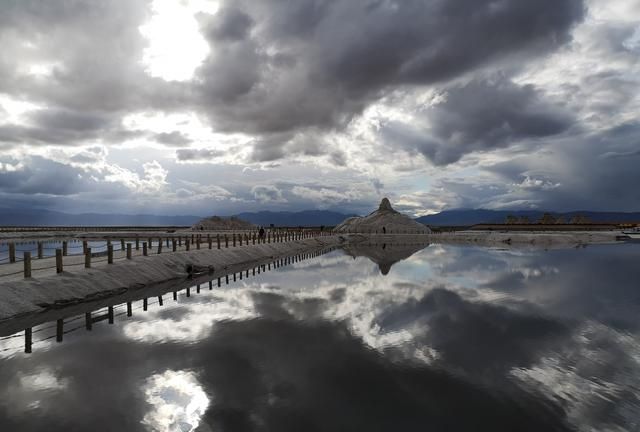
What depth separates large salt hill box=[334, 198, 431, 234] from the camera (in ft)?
451

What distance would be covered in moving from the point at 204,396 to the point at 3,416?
5294mm

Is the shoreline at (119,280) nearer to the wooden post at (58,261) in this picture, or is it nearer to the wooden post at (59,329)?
the wooden post at (58,261)

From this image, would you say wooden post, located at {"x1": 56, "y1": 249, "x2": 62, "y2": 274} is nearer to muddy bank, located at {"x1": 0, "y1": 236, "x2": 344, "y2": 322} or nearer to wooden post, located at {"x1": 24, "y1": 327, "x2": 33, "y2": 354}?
muddy bank, located at {"x1": 0, "y1": 236, "x2": 344, "y2": 322}

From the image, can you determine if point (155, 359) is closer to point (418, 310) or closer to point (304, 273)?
point (418, 310)

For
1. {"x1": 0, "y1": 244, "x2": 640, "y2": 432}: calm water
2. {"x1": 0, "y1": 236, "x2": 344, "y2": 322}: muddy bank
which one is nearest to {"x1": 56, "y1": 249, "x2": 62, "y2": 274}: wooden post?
{"x1": 0, "y1": 236, "x2": 344, "y2": 322}: muddy bank

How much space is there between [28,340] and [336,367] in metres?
13.8

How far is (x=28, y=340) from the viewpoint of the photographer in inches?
687

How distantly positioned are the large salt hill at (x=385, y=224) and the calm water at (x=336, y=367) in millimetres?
109945

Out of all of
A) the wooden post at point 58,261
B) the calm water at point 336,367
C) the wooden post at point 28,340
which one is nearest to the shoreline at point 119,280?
the wooden post at point 58,261

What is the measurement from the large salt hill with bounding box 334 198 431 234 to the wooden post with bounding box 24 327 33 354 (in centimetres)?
11942

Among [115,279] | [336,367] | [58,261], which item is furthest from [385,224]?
[336,367]

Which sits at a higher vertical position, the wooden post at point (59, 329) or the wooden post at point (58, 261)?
the wooden post at point (58, 261)

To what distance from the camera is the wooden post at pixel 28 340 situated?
643 inches

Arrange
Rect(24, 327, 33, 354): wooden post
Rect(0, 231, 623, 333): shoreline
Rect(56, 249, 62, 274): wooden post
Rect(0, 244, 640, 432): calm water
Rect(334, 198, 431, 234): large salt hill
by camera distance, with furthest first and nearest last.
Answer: Rect(334, 198, 431, 234): large salt hill < Rect(56, 249, 62, 274): wooden post < Rect(0, 231, 623, 333): shoreline < Rect(24, 327, 33, 354): wooden post < Rect(0, 244, 640, 432): calm water
